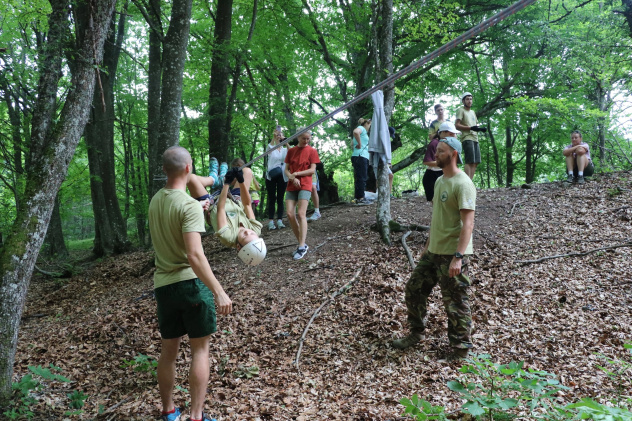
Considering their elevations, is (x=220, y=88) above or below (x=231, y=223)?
above

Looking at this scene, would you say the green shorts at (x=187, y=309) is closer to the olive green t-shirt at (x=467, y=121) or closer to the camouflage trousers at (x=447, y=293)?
the camouflage trousers at (x=447, y=293)

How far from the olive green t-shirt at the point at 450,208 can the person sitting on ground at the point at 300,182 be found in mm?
3019

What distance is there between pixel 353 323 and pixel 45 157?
3.82m

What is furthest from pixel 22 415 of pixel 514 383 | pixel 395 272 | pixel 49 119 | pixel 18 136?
pixel 18 136

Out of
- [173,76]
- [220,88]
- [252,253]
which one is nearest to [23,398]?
[252,253]

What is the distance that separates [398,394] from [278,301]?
2487 millimetres

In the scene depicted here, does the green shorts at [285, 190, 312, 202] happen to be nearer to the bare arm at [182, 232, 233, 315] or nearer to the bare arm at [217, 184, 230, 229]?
the bare arm at [217, 184, 230, 229]

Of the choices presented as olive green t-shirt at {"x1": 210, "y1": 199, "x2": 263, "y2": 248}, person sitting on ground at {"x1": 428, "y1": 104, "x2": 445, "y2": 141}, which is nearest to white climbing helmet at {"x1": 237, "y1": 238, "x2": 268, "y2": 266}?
olive green t-shirt at {"x1": 210, "y1": 199, "x2": 263, "y2": 248}

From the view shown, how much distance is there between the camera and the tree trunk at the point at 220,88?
9.27 metres

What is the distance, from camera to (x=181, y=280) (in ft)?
9.95

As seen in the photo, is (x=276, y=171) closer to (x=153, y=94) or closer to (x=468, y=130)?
(x=468, y=130)

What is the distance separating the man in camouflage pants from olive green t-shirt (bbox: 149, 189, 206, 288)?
2.37 metres

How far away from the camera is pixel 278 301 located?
18.8 ft

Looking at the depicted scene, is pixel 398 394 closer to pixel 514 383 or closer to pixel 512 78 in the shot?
pixel 514 383
